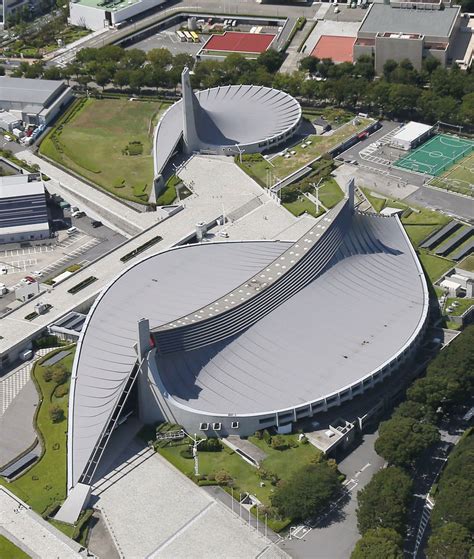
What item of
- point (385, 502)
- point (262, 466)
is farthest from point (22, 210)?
point (385, 502)

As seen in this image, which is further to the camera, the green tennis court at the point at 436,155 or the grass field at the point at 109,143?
the green tennis court at the point at 436,155

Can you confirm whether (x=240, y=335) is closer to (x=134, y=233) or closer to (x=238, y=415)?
(x=238, y=415)

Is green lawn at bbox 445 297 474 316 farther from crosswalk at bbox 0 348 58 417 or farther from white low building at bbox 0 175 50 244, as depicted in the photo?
white low building at bbox 0 175 50 244

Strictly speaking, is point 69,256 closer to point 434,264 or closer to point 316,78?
point 434,264

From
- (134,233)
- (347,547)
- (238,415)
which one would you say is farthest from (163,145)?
(347,547)

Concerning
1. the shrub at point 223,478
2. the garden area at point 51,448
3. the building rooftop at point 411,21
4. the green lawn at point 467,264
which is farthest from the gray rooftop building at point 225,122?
the shrub at point 223,478

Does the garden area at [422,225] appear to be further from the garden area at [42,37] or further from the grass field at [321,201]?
the garden area at [42,37]
